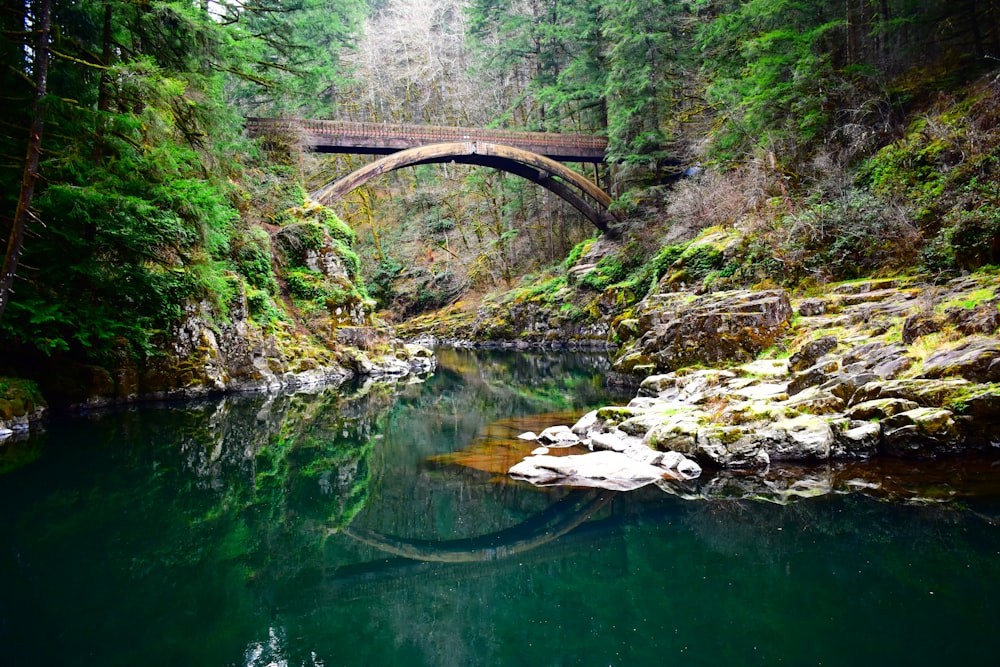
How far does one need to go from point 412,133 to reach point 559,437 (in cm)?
1814

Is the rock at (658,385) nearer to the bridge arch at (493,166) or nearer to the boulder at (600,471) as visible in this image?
the boulder at (600,471)

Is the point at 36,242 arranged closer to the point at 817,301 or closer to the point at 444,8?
the point at 817,301

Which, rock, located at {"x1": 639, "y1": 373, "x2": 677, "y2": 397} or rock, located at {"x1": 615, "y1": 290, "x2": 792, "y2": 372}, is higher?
rock, located at {"x1": 615, "y1": 290, "x2": 792, "y2": 372}

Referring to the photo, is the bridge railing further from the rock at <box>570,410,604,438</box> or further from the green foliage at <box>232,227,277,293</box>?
the rock at <box>570,410,604,438</box>

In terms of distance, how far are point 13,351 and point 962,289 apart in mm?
15683

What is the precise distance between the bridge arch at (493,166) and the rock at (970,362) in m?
19.6

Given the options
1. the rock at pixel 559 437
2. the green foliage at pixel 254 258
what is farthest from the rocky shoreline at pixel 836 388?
the green foliage at pixel 254 258

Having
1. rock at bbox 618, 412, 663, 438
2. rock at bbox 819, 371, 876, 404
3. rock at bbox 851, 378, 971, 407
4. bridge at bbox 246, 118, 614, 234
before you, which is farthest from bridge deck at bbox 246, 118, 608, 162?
rock at bbox 851, 378, 971, 407

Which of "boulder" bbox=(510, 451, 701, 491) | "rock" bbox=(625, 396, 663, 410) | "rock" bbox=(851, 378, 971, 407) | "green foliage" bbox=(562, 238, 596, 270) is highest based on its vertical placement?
"green foliage" bbox=(562, 238, 596, 270)

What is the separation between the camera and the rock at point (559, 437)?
834 centimetres

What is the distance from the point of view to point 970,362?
241 inches

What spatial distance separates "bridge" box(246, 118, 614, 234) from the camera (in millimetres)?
21234

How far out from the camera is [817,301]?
10.4 metres

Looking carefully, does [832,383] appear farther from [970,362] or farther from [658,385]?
[658,385]
